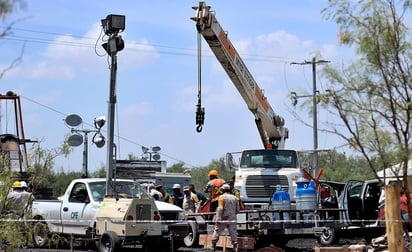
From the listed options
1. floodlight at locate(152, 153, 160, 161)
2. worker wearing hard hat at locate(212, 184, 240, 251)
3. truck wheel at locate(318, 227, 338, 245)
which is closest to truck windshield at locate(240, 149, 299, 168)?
truck wheel at locate(318, 227, 338, 245)

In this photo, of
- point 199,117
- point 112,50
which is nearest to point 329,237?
point 199,117

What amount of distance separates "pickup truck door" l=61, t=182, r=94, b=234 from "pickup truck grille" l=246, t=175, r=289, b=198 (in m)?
4.39

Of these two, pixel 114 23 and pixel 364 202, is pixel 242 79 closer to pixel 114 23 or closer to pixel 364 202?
pixel 364 202

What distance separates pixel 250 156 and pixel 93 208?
192 inches

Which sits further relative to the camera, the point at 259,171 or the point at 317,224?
the point at 259,171

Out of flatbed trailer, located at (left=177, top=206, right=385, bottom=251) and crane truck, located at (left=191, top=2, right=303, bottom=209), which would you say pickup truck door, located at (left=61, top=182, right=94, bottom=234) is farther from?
crane truck, located at (left=191, top=2, right=303, bottom=209)

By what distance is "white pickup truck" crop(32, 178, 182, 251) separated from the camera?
17.4m

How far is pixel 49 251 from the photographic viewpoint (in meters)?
18.7

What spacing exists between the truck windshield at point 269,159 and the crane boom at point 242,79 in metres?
2.15

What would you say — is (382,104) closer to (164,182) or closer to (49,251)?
(49,251)

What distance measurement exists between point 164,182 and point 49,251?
44.9 feet

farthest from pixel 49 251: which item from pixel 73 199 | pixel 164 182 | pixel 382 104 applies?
pixel 164 182

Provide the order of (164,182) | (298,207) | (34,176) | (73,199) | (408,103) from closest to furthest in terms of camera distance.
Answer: (408,103) → (34,176) → (298,207) → (73,199) → (164,182)

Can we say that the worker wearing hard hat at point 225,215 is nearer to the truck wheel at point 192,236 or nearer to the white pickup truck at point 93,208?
the white pickup truck at point 93,208
